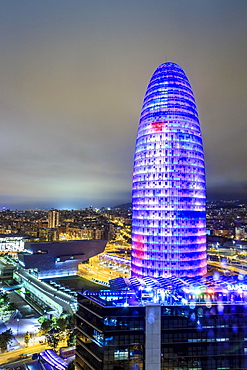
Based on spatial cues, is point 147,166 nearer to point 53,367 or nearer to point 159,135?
point 159,135

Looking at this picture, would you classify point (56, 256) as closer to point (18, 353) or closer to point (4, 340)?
point (18, 353)

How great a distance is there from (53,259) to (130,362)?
2466 inches

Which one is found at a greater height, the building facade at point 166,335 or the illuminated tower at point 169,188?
the illuminated tower at point 169,188

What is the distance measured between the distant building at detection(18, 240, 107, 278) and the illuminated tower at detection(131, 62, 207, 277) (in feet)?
98.7

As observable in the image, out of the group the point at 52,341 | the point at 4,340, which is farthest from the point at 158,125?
the point at 4,340

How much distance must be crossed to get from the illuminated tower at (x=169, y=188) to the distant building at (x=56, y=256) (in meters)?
30.1

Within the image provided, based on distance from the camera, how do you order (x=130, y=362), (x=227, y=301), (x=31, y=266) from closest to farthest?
(x=130, y=362) < (x=227, y=301) < (x=31, y=266)

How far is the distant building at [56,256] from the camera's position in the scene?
95438 millimetres

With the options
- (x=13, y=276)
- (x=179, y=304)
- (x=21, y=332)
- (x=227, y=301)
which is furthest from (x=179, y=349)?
(x=13, y=276)

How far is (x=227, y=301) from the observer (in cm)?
4209

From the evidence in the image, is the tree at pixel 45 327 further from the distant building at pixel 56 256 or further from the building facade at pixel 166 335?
the distant building at pixel 56 256

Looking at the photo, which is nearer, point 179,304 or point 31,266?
point 179,304

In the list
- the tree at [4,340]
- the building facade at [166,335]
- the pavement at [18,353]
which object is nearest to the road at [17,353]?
the pavement at [18,353]

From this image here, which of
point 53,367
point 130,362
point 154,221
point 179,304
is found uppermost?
point 154,221
